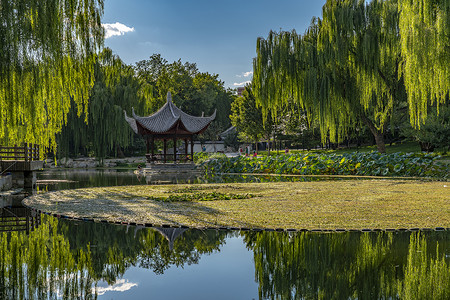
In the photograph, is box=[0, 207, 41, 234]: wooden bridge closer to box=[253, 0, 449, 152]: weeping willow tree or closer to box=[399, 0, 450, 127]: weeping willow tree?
box=[399, 0, 450, 127]: weeping willow tree

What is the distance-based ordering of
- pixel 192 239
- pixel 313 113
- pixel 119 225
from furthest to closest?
pixel 313 113, pixel 119 225, pixel 192 239

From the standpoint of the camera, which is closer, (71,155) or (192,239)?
(192,239)

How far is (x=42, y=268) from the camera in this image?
4004 mm

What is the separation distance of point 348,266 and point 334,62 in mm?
13812

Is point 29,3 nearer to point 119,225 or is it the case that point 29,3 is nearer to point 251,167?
point 119,225

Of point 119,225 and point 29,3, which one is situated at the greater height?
point 29,3

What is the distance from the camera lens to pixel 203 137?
49.9m

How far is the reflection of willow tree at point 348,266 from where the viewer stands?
3307 millimetres

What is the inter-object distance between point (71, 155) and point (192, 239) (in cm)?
2802

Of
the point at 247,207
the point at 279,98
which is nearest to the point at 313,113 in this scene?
the point at 279,98

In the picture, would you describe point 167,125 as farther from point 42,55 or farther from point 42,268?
point 42,268

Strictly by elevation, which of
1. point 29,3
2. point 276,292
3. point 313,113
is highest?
point 29,3

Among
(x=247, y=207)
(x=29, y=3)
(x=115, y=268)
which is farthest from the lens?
Answer: (x=29, y=3)

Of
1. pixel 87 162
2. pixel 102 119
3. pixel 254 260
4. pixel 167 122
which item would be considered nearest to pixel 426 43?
pixel 254 260
